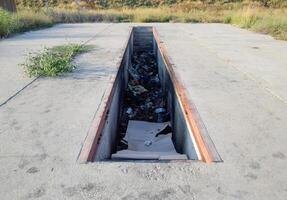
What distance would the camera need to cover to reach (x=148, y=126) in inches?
294

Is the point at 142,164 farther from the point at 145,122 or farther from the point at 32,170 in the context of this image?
the point at 145,122

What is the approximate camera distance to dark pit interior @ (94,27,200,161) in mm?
5012

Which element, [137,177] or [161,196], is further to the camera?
[137,177]

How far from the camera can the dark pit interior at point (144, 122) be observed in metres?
5.01

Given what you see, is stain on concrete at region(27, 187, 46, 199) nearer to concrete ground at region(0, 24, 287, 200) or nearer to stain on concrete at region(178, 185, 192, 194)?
concrete ground at region(0, 24, 287, 200)

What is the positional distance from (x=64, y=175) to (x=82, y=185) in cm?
25

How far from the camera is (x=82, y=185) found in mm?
3326

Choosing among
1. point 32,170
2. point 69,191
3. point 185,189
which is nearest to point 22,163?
point 32,170

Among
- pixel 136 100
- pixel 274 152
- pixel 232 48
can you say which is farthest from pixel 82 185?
pixel 232 48

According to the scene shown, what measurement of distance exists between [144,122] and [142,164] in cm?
399

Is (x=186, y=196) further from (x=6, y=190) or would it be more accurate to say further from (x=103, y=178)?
(x=6, y=190)

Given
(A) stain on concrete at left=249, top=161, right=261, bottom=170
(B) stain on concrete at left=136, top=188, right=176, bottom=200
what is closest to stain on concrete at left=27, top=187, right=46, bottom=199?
(B) stain on concrete at left=136, top=188, right=176, bottom=200

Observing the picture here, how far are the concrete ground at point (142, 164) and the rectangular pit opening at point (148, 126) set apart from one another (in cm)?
17

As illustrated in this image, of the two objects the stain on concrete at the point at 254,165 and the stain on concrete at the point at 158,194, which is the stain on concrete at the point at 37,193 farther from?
the stain on concrete at the point at 254,165
